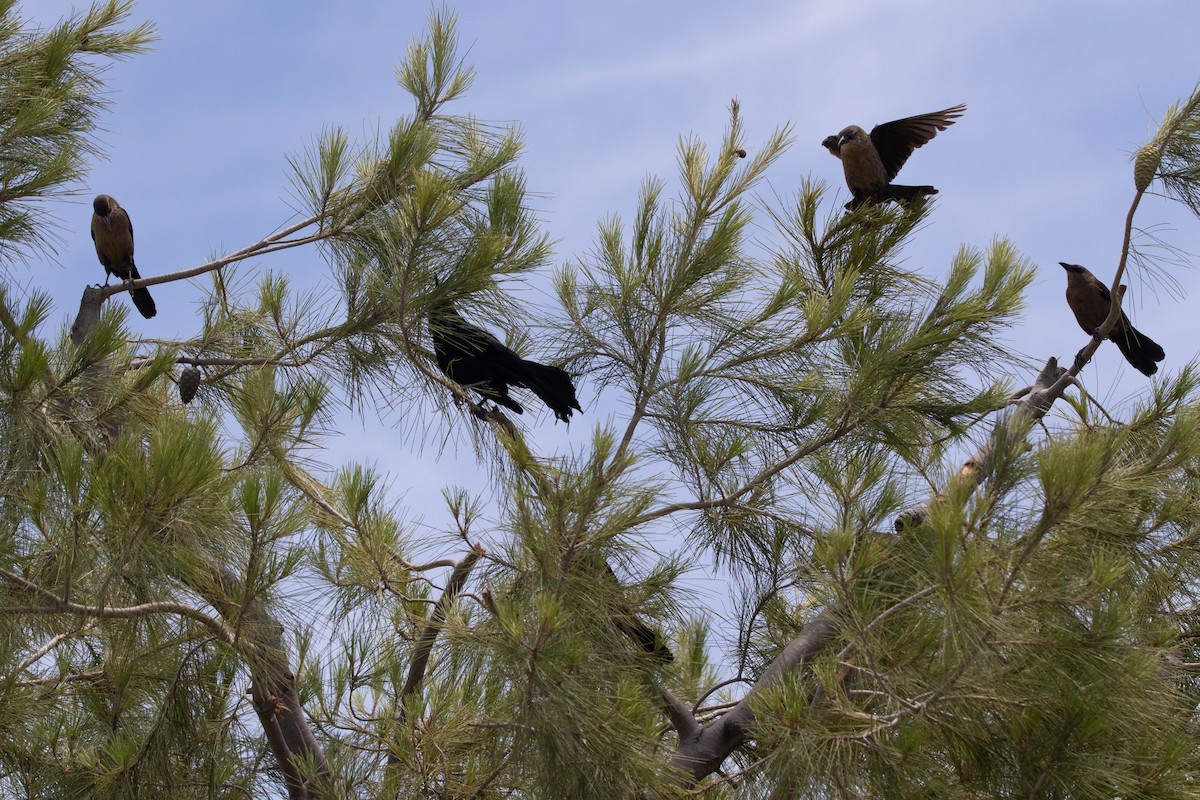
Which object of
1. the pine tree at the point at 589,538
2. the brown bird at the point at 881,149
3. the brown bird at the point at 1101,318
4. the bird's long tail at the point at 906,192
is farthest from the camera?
the brown bird at the point at 1101,318

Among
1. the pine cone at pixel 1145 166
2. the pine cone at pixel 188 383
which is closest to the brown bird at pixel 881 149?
the pine cone at pixel 1145 166

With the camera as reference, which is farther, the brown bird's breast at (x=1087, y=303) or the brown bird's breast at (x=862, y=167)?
the brown bird's breast at (x=1087, y=303)

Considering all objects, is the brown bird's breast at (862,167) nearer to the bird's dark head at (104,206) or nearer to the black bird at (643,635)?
the black bird at (643,635)

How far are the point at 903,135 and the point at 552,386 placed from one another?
5.46 ft

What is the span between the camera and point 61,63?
319cm

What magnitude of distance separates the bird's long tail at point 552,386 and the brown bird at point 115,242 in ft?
5.36

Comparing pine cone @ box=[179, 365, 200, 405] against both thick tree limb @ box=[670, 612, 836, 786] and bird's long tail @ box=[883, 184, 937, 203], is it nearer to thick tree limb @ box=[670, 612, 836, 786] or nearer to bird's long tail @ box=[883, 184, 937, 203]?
thick tree limb @ box=[670, 612, 836, 786]

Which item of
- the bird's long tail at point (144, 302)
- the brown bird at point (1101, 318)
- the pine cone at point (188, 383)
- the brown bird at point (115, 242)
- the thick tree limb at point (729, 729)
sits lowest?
the thick tree limb at point (729, 729)

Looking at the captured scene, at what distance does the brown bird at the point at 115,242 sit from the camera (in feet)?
12.0

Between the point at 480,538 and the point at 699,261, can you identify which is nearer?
the point at 480,538


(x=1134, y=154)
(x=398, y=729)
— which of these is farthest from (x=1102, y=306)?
(x=398, y=729)

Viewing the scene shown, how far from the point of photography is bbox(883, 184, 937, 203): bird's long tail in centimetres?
304

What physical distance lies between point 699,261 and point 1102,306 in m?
1.85

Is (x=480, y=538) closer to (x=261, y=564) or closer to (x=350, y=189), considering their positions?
(x=261, y=564)
